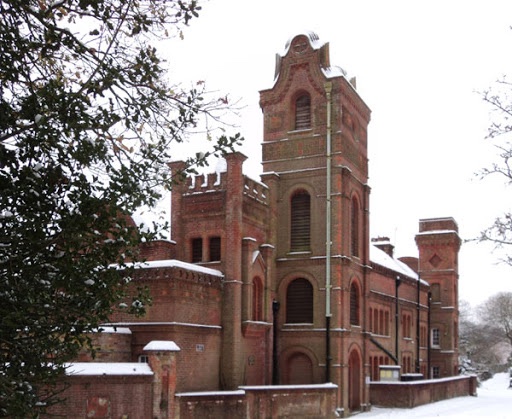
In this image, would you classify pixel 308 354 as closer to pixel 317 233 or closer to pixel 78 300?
pixel 317 233

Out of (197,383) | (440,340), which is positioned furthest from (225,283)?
(440,340)

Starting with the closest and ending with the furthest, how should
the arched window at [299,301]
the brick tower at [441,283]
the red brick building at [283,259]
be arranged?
the red brick building at [283,259], the arched window at [299,301], the brick tower at [441,283]

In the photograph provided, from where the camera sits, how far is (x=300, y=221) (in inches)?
1307

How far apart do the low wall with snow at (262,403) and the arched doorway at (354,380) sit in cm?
453

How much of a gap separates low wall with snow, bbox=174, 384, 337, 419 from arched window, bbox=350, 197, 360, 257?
7816 mm

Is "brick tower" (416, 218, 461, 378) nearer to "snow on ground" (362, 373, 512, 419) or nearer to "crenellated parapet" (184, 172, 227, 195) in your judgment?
"snow on ground" (362, 373, 512, 419)

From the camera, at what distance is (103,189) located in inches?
318

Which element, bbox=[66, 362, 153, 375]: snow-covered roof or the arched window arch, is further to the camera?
the arched window arch

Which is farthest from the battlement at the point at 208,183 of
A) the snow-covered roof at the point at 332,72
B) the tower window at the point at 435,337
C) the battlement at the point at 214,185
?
the tower window at the point at 435,337

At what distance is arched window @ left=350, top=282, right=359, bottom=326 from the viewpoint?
113 feet

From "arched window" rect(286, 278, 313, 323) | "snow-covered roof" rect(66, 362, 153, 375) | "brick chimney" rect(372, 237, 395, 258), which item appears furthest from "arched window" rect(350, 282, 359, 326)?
"brick chimney" rect(372, 237, 395, 258)

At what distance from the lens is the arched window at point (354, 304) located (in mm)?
34344

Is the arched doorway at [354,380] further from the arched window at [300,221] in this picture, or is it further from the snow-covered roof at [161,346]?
the snow-covered roof at [161,346]

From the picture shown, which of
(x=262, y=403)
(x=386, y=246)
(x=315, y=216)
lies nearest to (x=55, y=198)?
(x=262, y=403)
